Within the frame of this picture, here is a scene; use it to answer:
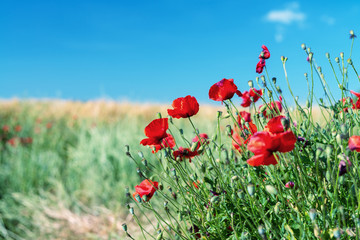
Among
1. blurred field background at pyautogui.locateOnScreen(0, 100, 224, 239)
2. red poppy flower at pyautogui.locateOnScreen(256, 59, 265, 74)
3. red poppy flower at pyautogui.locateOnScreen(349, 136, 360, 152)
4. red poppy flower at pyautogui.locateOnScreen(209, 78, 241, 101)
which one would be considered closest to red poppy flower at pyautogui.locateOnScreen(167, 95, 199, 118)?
red poppy flower at pyautogui.locateOnScreen(209, 78, 241, 101)

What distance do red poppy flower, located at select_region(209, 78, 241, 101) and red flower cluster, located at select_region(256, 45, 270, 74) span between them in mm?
171

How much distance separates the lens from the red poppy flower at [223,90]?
1512 mm

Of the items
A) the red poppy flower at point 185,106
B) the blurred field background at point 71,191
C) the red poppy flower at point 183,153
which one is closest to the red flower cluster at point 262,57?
the red poppy flower at point 185,106

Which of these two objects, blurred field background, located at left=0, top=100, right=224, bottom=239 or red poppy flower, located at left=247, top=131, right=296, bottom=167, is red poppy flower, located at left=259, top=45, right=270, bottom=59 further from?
blurred field background, located at left=0, top=100, right=224, bottom=239

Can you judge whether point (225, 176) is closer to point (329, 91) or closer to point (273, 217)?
point (273, 217)

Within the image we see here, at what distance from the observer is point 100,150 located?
4.69 metres

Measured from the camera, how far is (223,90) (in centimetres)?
152

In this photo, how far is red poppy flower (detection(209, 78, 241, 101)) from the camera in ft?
4.96

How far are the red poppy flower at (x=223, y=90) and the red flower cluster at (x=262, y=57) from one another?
17 cm

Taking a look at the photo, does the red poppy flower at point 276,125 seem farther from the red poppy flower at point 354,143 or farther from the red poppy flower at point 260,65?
the red poppy flower at point 260,65

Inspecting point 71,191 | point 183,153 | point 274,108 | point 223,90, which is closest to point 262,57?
point 223,90

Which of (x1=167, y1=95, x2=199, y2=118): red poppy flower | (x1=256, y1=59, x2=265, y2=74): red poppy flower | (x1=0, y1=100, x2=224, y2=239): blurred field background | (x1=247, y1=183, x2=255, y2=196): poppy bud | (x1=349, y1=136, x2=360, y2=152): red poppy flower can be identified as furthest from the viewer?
(x1=0, y1=100, x2=224, y2=239): blurred field background

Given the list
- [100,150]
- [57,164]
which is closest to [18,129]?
[57,164]

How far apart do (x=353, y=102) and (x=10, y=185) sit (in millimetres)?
4082
